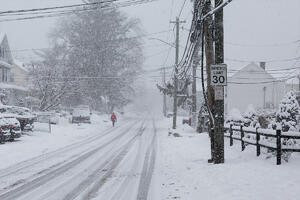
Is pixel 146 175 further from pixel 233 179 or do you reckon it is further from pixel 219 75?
pixel 219 75

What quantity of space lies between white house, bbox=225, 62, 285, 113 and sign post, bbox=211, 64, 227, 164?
51.8 m

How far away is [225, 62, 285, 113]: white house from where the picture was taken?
63.3 m

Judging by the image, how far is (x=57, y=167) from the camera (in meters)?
13.6

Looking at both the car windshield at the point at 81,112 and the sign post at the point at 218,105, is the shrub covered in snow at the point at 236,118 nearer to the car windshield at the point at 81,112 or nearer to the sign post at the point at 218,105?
the sign post at the point at 218,105

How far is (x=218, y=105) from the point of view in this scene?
1245cm

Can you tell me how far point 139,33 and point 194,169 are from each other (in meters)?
48.0

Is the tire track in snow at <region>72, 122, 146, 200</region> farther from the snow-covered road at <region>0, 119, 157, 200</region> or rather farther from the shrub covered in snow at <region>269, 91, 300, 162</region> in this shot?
the shrub covered in snow at <region>269, 91, 300, 162</region>

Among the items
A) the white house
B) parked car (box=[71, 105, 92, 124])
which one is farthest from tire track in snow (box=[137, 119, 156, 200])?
the white house

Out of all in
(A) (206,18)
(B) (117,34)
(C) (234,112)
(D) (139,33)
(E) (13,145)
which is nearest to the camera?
(A) (206,18)

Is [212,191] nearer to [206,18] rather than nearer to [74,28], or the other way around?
[206,18]

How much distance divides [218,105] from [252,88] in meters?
53.0

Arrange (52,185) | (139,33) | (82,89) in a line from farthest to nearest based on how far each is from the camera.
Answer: (139,33)
(82,89)
(52,185)

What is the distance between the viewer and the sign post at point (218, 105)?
12211mm

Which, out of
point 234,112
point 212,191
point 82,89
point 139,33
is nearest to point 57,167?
point 212,191
